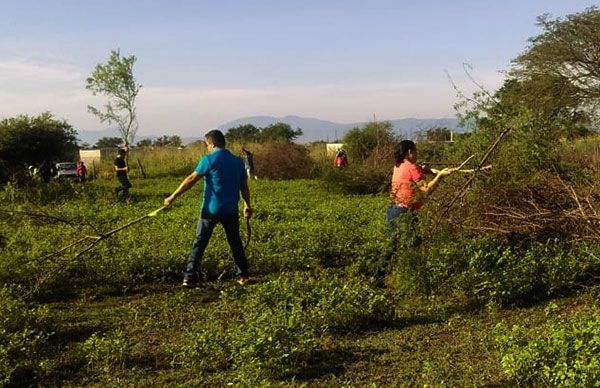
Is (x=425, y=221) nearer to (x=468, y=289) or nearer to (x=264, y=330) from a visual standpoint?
(x=468, y=289)

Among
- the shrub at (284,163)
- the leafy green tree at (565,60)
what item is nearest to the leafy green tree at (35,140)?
the shrub at (284,163)

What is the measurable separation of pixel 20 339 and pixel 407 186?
3579 mm

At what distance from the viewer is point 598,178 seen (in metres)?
5.77

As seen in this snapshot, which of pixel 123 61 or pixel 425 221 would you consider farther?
pixel 123 61

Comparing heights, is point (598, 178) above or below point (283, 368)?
above

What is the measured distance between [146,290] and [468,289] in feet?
10.3

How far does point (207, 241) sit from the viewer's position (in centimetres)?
621

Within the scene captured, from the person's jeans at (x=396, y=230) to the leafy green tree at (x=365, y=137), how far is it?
17.1m

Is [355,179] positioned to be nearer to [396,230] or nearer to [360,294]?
[396,230]

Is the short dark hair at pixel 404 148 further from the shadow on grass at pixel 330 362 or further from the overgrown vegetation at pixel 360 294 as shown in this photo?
the shadow on grass at pixel 330 362

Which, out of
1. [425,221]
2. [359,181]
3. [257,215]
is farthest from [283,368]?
[359,181]

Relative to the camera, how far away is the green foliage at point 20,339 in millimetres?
3846

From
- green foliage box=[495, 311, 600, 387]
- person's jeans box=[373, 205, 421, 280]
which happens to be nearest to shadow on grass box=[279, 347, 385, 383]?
green foliage box=[495, 311, 600, 387]

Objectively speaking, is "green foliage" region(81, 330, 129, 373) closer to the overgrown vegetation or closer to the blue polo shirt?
the overgrown vegetation
